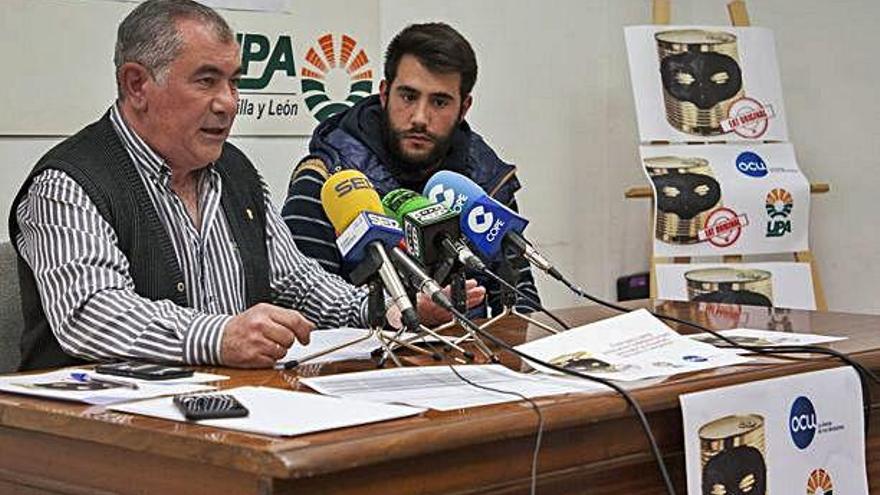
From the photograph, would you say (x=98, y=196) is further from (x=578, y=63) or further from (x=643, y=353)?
(x=578, y=63)

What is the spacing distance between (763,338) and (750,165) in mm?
2540

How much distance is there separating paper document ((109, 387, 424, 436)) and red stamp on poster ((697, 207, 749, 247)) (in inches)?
124

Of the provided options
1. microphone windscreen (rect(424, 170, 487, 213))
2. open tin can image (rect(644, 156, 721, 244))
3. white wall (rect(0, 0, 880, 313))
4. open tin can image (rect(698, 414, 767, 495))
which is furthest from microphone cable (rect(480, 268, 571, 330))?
white wall (rect(0, 0, 880, 313))

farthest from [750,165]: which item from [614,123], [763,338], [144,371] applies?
[144,371]

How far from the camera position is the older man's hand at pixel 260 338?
2.15 metres

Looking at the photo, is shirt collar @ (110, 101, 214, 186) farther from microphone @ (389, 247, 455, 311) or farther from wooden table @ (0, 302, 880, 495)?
microphone @ (389, 247, 455, 311)

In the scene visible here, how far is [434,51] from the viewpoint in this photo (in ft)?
11.6

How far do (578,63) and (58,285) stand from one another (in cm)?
321

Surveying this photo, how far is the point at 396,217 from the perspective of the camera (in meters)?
2.38

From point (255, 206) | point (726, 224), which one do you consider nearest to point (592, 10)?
point (726, 224)

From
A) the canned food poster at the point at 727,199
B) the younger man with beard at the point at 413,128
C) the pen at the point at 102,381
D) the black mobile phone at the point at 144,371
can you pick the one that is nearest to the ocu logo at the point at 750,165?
the canned food poster at the point at 727,199

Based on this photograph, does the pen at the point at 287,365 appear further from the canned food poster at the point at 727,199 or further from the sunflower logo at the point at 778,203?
the sunflower logo at the point at 778,203

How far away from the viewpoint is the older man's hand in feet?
7.04

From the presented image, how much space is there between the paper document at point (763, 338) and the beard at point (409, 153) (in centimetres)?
114
